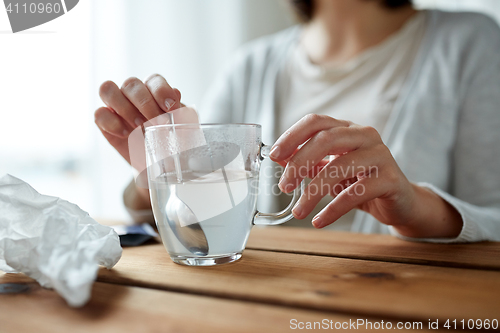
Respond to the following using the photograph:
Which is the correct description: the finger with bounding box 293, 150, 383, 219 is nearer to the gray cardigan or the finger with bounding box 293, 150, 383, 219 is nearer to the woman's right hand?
the woman's right hand

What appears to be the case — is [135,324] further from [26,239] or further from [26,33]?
[26,33]

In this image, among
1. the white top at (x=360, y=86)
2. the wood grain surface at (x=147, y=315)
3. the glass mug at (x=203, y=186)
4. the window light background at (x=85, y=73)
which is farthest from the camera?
the window light background at (x=85, y=73)

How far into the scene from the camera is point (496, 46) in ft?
3.31

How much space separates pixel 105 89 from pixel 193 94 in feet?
5.18

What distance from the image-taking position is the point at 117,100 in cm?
56

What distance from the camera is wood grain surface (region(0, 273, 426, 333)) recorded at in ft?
0.97

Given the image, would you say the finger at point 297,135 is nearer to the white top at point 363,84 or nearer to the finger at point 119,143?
the finger at point 119,143

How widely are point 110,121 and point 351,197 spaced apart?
1.21ft

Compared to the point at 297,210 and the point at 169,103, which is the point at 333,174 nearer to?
the point at 297,210

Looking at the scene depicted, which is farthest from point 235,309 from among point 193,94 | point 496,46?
point 193,94

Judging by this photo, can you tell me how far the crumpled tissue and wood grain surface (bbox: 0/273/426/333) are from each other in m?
0.02

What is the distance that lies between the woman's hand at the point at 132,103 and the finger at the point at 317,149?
196 millimetres

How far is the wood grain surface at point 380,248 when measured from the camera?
1.56 feet

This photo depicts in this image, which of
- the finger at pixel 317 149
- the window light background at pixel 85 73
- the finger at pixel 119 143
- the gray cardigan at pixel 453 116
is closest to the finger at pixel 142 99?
A: the finger at pixel 119 143
